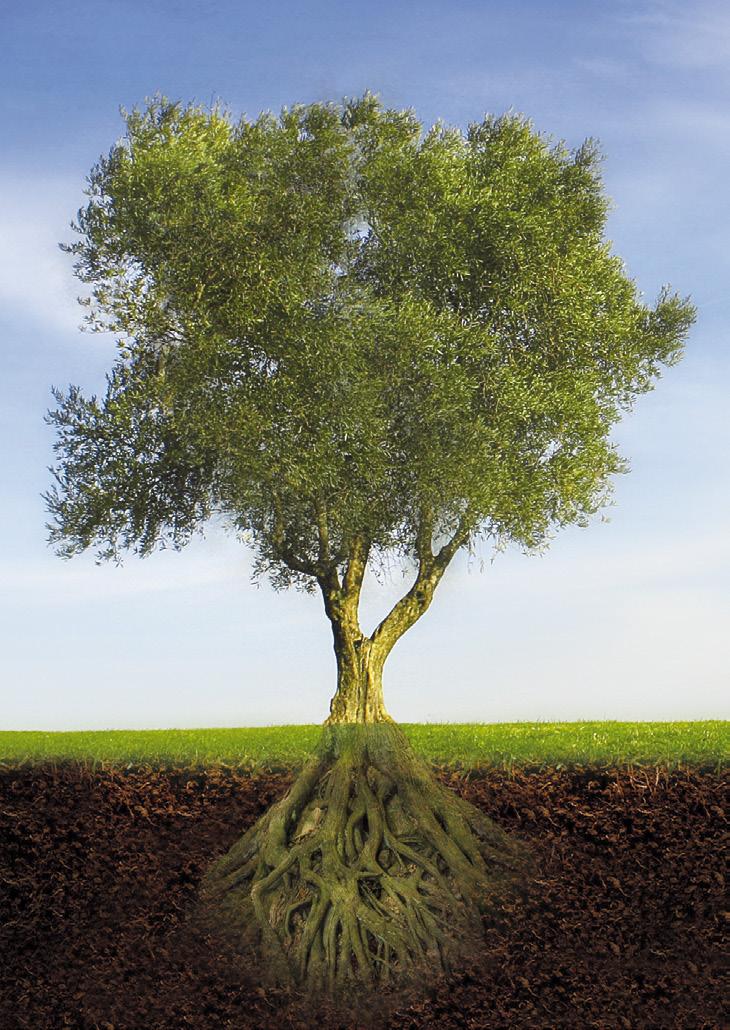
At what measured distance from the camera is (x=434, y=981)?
852cm

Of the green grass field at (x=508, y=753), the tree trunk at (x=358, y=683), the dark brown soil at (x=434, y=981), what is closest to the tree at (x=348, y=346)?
the tree trunk at (x=358, y=683)

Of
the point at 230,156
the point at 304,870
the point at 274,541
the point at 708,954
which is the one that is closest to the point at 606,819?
the point at 708,954

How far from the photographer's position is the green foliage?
59.3ft

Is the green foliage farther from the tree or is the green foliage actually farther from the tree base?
the tree base

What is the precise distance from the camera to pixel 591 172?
2119cm

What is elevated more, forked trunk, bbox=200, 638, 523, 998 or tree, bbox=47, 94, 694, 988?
tree, bbox=47, 94, 694, 988

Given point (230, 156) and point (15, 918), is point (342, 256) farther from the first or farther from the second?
point (15, 918)

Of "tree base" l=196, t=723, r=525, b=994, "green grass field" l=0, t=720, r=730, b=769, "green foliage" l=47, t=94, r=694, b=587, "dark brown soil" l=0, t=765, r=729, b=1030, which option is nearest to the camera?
"tree base" l=196, t=723, r=525, b=994

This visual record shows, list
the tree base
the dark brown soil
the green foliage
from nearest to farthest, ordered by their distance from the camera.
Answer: the tree base
the dark brown soil
the green foliage

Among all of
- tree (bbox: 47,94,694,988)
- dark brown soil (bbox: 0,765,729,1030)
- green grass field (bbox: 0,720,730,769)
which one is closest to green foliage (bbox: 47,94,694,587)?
tree (bbox: 47,94,694,988)

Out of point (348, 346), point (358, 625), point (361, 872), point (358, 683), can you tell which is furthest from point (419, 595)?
point (361, 872)

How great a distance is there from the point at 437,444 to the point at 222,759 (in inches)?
351

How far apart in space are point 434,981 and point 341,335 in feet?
38.2

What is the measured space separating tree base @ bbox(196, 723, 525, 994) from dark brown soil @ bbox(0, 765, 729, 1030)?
0.92ft
